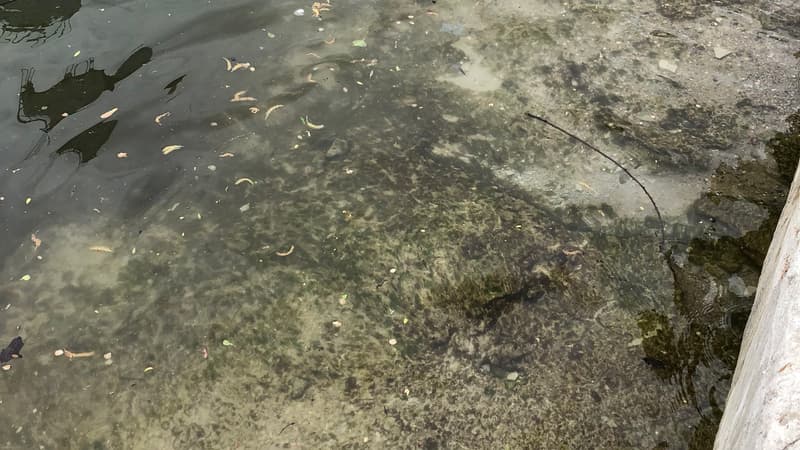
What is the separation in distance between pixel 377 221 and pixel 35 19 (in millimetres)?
3134

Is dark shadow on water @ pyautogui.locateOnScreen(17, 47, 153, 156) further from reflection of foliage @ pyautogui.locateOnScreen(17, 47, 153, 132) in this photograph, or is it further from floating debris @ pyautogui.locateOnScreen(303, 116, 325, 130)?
floating debris @ pyautogui.locateOnScreen(303, 116, 325, 130)

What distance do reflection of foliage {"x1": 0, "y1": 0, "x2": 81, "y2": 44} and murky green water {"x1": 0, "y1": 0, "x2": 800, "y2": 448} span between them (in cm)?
2

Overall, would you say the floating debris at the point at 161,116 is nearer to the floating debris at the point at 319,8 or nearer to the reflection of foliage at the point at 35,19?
the reflection of foliage at the point at 35,19

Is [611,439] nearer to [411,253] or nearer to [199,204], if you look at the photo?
[411,253]

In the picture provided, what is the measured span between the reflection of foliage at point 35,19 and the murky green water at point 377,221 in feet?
0.07

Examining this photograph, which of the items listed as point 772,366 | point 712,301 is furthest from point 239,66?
point 772,366

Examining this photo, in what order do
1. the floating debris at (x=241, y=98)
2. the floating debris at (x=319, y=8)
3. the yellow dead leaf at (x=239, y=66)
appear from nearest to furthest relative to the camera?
the floating debris at (x=241, y=98)
the yellow dead leaf at (x=239, y=66)
the floating debris at (x=319, y=8)

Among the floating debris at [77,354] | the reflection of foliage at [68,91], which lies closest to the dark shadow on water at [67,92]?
the reflection of foliage at [68,91]

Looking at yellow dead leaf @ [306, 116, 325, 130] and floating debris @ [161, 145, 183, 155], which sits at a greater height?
floating debris @ [161, 145, 183, 155]

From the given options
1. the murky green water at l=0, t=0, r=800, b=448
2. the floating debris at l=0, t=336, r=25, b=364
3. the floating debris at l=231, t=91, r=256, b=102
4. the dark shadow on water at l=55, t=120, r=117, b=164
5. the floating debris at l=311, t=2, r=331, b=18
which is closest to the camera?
the murky green water at l=0, t=0, r=800, b=448

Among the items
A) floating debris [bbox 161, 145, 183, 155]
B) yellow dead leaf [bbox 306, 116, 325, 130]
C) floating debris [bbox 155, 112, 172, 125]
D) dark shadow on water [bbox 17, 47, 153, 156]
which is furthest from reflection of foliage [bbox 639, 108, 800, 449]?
dark shadow on water [bbox 17, 47, 153, 156]

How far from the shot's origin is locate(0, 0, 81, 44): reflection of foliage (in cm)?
443

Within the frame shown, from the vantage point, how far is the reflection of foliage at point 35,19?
14.5ft

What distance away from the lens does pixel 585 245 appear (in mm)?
3395
